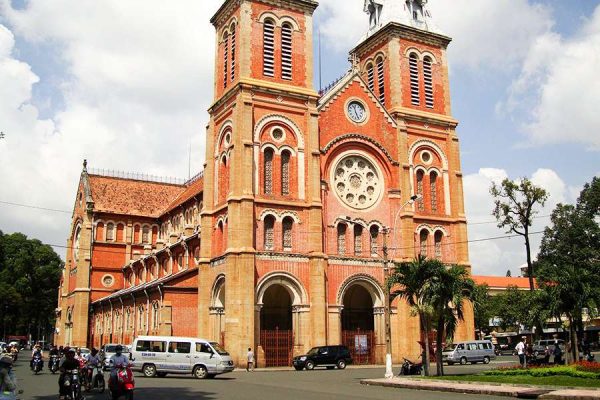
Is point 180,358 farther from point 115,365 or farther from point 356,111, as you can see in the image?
point 356,111

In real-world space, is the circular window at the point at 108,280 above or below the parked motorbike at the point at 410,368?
above

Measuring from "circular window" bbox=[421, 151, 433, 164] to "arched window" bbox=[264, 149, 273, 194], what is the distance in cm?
1317

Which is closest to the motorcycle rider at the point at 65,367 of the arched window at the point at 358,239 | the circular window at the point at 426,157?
the arched window at the point at 358,239

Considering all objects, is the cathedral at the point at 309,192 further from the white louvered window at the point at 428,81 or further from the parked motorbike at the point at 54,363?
the parked motorbike at the point at 54,363

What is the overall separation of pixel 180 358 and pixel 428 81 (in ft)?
103

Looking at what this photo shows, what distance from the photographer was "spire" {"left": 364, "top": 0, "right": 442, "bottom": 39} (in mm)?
53438

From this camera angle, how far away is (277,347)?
42.2m

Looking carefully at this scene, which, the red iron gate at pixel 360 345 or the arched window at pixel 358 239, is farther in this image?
the arched window at pixel 358 239

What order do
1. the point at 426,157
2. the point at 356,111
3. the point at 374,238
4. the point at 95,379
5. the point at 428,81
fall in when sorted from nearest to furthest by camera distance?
the point at 95,379 → the point at 374,238 → the point at 356,111 → the point at 426,157 → the point at 428,81

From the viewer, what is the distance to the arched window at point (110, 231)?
69375 millimetres

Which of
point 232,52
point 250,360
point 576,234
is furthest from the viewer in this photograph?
point 576,234

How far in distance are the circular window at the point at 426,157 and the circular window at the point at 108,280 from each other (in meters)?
36.6

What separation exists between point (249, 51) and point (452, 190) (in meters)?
19.1

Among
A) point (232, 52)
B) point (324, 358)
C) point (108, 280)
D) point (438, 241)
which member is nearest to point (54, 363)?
point (324, 358)
